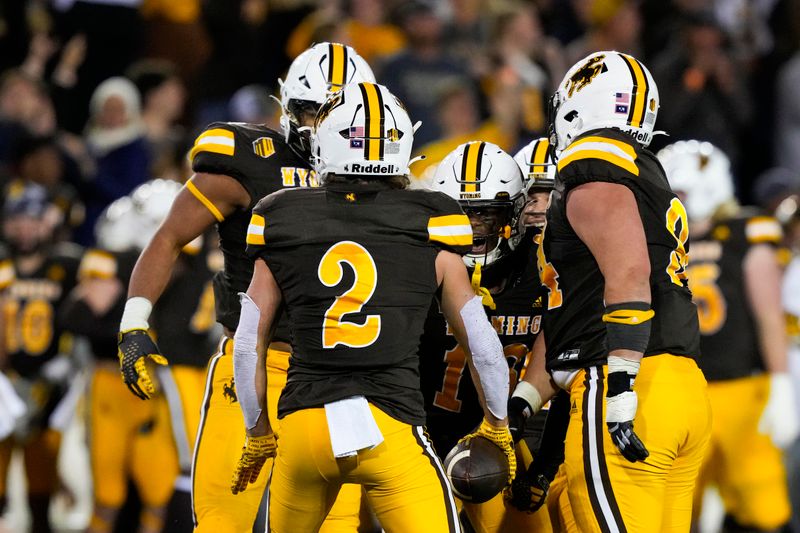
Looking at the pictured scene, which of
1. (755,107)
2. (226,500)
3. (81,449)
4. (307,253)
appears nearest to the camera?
(307,253)

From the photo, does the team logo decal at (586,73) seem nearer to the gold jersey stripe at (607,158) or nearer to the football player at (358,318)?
the gold jersey stripe at (607,158)

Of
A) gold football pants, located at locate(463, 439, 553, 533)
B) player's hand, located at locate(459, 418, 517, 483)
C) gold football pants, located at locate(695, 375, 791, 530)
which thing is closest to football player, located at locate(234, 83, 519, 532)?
player's hand, located at locate(459, 418, 517, 483)

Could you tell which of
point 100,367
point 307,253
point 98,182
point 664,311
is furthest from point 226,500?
point 98,182

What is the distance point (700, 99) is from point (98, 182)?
14.2 feet

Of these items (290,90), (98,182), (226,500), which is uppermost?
(98,182)

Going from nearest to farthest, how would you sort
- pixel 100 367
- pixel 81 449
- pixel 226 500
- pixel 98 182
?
1. pixel 226 500
2. pixel 100 367
3. pixel 81 449
4. pixel 98 182

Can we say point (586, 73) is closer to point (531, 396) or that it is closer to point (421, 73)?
point (531, 396)

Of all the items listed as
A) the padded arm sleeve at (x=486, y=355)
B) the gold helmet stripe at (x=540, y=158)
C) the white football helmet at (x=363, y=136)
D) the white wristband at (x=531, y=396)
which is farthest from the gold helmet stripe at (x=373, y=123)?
the gold helmet stripe at (x=540, y=158)

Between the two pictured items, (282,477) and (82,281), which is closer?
(282,477)

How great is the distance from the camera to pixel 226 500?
4867mm

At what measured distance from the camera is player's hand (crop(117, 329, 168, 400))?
482cm

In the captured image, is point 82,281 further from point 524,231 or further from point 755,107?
point 755,107

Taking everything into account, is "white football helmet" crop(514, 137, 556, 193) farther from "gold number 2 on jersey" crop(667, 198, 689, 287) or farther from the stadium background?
the stadium background

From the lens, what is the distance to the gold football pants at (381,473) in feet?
13.4
